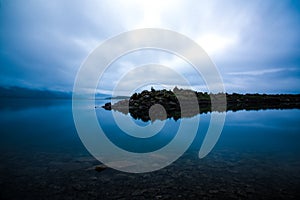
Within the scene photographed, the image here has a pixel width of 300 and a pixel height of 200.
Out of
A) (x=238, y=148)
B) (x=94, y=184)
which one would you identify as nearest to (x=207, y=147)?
(x=238, y=148)

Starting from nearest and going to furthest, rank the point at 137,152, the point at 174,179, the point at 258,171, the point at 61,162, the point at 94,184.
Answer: the point at 94,184 → the point at 174,179 → the point at 258,171 → the point at 61,162 → the point at 137,152

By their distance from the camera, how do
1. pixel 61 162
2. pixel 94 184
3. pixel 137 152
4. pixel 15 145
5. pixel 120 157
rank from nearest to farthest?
pixel 94 184 → pixel 61 162 → pixel 120 157 → pixel 137 152 → pixel 15 145

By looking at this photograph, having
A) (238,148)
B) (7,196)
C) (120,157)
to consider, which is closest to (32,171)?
(7,196)

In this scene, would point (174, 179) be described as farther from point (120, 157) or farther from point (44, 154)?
point (44, 154)

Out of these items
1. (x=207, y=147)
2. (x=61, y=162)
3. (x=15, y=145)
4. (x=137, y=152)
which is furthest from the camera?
(x=15, y=145)

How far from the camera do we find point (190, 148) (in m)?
7.95

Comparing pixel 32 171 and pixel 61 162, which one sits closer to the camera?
pixel 32 171

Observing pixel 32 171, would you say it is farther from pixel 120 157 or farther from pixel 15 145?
pixel 15 145

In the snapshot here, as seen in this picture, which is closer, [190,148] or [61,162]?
[61,162]

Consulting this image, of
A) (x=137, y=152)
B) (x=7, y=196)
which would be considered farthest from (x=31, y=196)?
(x=137, y=152)

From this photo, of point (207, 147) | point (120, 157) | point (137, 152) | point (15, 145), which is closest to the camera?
point (120, 157)

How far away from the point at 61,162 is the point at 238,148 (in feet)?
24.9

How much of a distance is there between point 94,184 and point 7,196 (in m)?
1.90

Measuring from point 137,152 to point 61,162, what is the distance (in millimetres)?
2988
